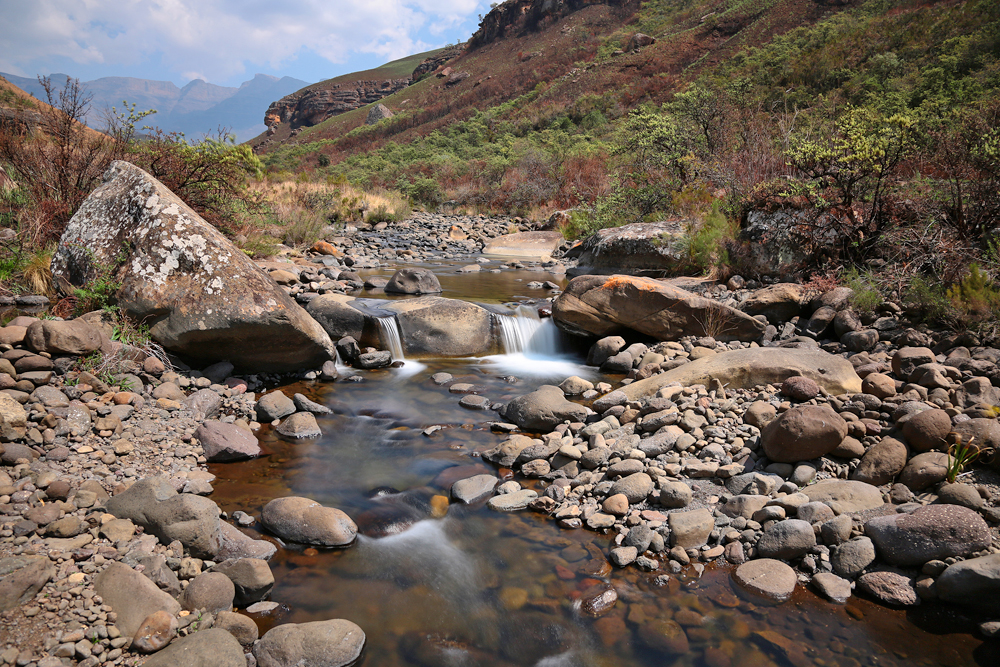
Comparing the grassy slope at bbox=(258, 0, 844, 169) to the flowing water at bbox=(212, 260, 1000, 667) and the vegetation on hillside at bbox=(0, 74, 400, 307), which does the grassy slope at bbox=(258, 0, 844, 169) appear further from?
the flowing water at bbox=(212, 260, 1000, 667)

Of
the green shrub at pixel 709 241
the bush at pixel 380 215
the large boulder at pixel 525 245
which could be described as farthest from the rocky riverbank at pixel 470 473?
the bush at pixel 380 215

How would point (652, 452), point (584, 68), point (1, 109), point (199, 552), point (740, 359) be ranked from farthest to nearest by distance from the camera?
point (584, 68)
point (1, 109)
point (740, 359)
point (652, 452)
point (199, 552)

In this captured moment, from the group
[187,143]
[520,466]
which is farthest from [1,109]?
[520,466]

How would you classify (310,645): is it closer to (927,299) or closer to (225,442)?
(225,442)

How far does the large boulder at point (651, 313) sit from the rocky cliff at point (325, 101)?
8348 cm

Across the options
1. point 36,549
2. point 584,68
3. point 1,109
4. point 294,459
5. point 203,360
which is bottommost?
point 294,459

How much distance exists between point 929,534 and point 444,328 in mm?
5773

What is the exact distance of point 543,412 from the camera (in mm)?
5070

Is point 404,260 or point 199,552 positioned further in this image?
point 404,260

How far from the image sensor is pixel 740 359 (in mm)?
5270

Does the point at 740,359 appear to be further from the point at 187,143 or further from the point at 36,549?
the point at 187,143

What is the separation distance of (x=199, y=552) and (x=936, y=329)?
23.8 feet

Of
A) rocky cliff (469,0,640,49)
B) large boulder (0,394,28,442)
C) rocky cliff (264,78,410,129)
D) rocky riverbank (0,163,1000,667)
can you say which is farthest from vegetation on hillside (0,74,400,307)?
rocky cliff (264,78,410,129)

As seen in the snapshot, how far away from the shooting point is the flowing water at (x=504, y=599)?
2.62m
